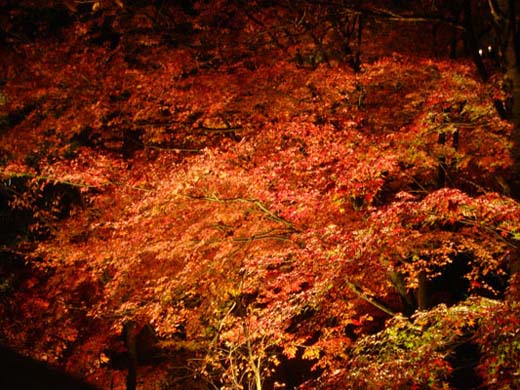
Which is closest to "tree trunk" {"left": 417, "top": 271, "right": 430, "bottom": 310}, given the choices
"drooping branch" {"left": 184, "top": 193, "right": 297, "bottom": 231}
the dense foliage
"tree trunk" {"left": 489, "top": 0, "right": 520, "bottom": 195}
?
the dense foliage

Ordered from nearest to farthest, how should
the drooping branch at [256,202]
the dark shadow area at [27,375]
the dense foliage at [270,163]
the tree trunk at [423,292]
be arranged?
the dark shadow area at [27,375], the dense foliage at [270,163], the drooping branch at [256,202], the tree trunk at [423,292]

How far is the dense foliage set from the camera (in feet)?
23.6

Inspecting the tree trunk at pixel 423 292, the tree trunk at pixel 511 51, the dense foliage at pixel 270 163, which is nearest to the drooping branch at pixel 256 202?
the dense foliage at pixel 270 163

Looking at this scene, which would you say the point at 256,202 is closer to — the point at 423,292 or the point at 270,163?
the point at 270,163

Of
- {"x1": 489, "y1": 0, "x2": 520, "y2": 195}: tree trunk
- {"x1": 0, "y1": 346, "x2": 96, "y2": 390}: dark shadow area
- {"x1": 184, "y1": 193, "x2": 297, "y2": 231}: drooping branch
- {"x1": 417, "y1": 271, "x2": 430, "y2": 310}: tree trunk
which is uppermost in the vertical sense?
{"x1": 489, "y1": 0, "x2": 520, "y2": 195}: tree trunk

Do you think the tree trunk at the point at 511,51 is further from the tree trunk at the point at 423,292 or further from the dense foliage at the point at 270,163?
the tree trunk at the point at 423,292

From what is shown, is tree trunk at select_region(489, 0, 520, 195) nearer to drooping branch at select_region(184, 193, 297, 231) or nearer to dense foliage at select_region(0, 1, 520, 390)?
dense foliage at select_region(0, 1, 520, 390)

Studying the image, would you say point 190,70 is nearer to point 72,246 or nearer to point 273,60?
point 273,60

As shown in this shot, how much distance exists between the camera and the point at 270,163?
334 inches

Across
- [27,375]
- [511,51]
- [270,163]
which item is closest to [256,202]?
[270,163]

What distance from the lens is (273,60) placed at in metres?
10.4

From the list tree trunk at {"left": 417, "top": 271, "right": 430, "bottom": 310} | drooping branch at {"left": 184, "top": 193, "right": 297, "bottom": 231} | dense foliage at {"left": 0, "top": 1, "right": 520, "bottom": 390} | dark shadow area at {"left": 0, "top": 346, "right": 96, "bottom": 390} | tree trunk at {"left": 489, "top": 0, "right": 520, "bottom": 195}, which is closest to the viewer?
dark shadow area at {"left": 0, "top": 346, "right": 96, "bottom": 390}

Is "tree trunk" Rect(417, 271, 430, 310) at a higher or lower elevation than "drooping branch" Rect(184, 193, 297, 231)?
lower

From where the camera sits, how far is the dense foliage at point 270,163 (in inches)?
283
